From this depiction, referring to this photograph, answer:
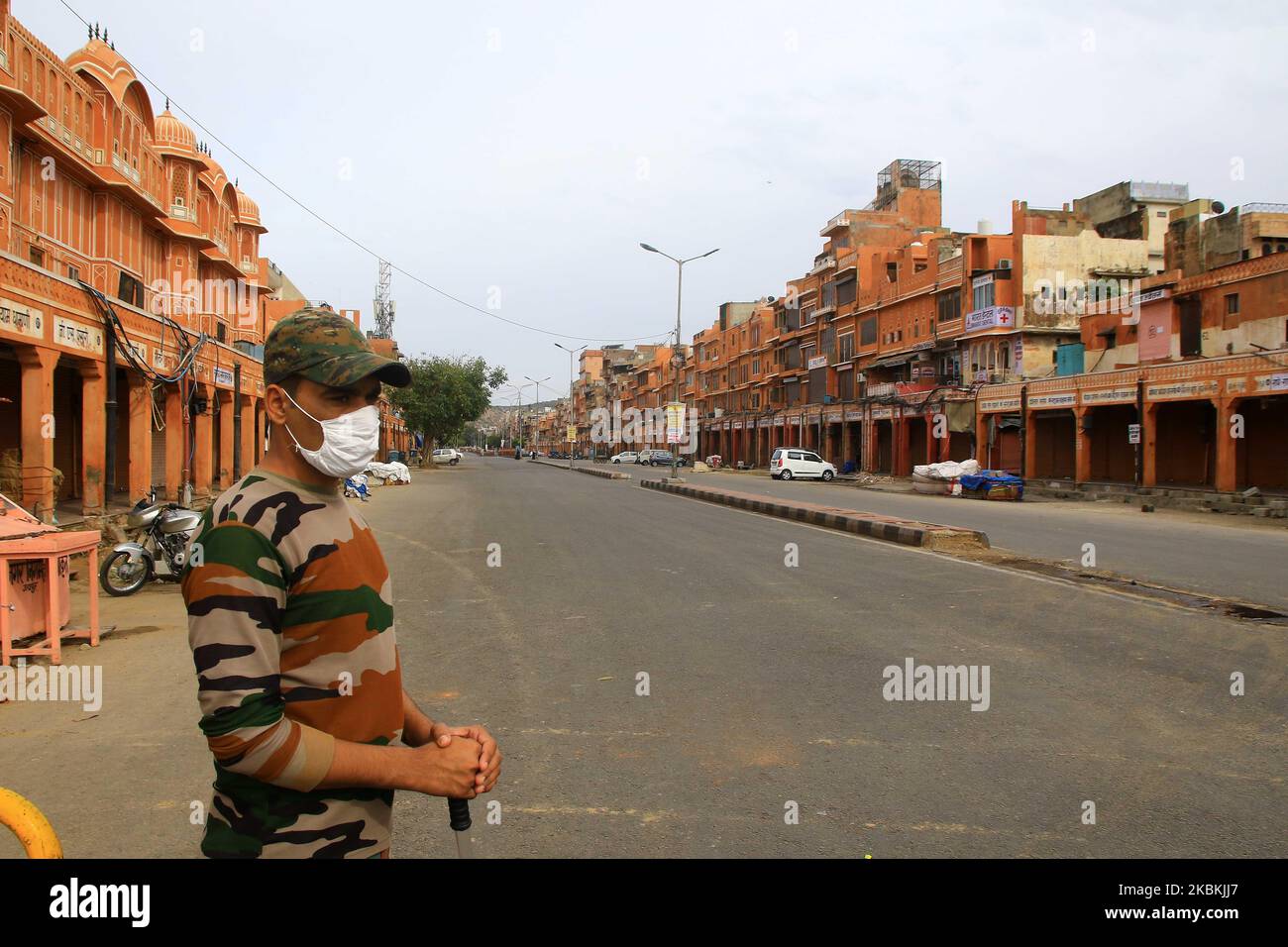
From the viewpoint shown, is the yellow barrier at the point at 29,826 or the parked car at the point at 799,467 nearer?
the yellow barrier at the point at 29,826

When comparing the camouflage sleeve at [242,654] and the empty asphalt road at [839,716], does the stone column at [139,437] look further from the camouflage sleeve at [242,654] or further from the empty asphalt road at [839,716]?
the camouflage sleeve at [242,654]

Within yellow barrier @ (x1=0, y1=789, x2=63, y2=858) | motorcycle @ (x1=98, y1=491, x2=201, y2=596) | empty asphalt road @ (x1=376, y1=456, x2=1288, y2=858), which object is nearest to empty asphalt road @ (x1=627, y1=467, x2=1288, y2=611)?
empty asphalt road @ (x1=376, y1=456, x2=1288, y2=858)

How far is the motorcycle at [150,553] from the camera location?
10375 mm

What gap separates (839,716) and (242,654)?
14.4ft

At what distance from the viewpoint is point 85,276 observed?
19.3 m

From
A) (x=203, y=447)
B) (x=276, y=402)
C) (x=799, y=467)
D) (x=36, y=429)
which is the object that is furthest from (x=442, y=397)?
(x=276, y=402)

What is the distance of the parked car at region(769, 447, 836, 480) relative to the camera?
164ft

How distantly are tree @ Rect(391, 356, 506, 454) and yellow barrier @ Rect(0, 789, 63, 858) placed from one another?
→ 57.6 metres

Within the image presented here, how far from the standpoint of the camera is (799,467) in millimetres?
50062

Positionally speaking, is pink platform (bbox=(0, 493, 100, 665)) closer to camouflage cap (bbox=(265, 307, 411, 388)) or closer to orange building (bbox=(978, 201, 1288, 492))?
camouflage cap (bbox=(265, 307, 411, 388))

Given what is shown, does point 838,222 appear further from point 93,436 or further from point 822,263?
point 93,436

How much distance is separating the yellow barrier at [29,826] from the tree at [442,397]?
2269 inches

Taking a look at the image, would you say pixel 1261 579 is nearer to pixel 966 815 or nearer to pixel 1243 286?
pixel 966 815
